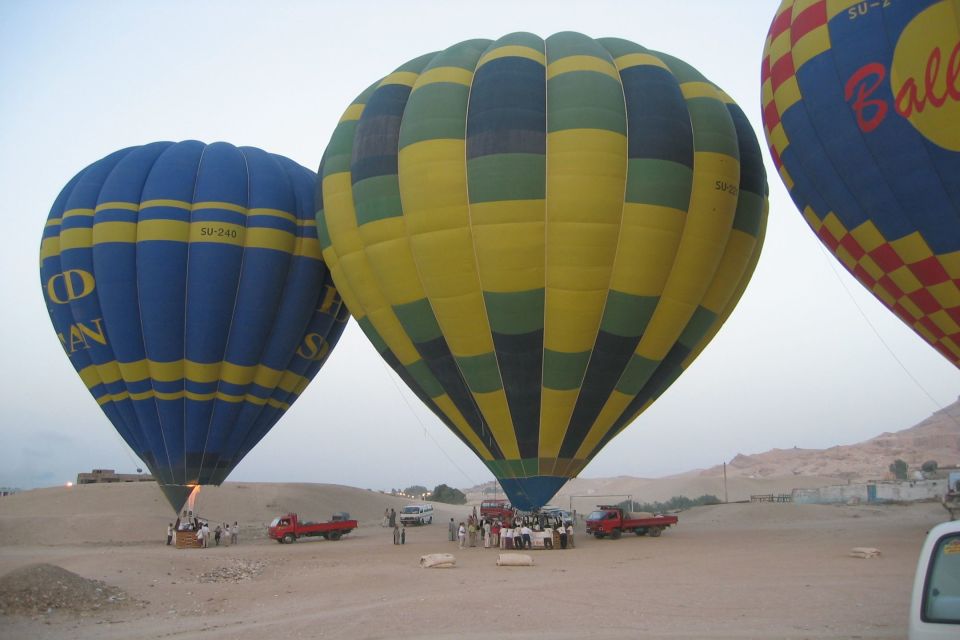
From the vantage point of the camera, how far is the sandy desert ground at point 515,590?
7859mm

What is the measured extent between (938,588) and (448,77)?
1470cm

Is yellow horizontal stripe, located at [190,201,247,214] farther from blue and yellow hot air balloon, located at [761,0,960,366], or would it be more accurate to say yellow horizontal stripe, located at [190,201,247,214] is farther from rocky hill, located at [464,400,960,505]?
rocky hill, located at [464,400,960,505]

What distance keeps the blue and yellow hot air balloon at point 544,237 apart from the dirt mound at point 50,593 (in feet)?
25.2

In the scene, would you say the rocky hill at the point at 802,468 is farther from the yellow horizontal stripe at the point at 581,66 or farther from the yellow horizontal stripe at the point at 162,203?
the yellow horizontal stripe at the point at 581,66

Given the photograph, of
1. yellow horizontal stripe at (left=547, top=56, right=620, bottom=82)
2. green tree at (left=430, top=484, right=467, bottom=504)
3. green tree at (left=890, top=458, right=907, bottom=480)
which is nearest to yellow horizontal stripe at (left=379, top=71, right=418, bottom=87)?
yellow horizontal stripe at (left=547, top=56, right=620, bottom=82)

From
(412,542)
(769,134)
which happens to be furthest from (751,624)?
(412,542)

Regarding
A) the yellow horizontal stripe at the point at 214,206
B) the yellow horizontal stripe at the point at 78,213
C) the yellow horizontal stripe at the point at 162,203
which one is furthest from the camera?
the yellow horizontal stripe at the point at 78,213

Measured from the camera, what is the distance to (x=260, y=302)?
65.6 feet

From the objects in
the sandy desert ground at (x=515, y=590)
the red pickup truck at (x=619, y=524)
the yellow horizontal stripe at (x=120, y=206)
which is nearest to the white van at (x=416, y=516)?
the sandy desert ground at (x=515, y=590)

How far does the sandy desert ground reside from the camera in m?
7.86

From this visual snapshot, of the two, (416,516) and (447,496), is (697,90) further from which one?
(447,496)

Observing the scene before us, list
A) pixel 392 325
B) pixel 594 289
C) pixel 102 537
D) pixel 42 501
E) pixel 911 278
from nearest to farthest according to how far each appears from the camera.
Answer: pixel 911 278, pixel 594 289, pixel 392 325, pixel 102 537, pixel 42 501

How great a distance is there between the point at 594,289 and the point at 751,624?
834 centimetres

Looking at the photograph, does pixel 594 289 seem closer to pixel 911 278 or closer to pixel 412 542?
pixel 911 278
